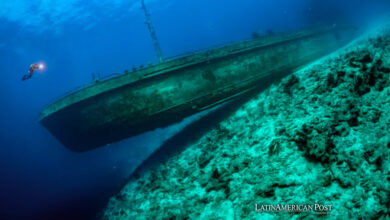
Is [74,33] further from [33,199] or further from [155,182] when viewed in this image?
[155,182]

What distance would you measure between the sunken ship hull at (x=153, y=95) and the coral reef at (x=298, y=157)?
2.01m

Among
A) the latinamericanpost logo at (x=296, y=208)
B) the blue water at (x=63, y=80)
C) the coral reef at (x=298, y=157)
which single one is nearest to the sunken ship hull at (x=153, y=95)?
the coral reef at (x=298, y=157)

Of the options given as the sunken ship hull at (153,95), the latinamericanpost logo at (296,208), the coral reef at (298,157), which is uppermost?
the sunken ship hull at (153,95)

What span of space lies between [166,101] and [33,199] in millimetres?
12650

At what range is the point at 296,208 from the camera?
7.77 feet

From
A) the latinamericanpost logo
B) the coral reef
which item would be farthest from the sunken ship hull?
the latinamericanpost logo

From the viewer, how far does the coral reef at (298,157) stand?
232 cm

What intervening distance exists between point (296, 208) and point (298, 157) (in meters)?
0.72

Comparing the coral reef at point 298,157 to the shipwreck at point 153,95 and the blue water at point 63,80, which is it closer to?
the shipwreck at point 153,95

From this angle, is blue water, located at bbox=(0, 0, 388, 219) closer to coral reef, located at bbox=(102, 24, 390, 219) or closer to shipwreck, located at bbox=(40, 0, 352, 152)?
shipwreck, located at bbox=(40, 0, 352, 152)

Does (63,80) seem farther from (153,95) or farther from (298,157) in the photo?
(298,157)

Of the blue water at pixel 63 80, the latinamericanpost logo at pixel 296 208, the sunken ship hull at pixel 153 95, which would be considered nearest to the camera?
the latinamericanpost logo at pixel 296 208

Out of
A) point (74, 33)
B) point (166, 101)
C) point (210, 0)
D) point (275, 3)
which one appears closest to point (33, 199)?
point (166, 101)

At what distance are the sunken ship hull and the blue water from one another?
2.52 m
